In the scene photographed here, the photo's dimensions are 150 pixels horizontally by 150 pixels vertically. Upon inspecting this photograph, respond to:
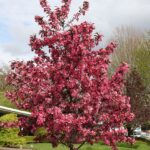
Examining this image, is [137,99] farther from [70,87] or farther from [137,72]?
[70,87]

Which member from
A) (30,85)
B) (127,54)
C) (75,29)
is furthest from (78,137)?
(127,54)

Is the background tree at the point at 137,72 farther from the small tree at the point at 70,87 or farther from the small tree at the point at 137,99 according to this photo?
the small tree at the point at 70,87

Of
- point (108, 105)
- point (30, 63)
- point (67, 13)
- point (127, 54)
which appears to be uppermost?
point (127, 54)

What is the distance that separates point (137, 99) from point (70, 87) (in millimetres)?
40852

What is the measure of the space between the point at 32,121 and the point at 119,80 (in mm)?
2629

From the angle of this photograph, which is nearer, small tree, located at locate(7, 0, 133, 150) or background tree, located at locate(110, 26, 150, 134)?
small tree, located at locate(7, 0, 133, 150)

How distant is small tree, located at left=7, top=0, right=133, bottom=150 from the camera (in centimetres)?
1280

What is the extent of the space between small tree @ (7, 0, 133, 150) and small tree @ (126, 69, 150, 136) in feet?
126

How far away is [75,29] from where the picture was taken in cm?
1290

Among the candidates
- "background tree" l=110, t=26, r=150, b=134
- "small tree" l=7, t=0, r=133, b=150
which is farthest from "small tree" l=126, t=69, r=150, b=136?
"small tree" l=7, t=0, r=133, b=150

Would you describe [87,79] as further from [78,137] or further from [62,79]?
[78,137]

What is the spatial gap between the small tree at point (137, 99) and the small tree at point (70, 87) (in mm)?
38548

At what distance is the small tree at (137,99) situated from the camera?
171 ft

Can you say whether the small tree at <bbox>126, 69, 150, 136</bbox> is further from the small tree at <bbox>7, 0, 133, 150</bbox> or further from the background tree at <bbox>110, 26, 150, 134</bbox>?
the small tree at <bbox>7, 0, 133, 150</bbox>
